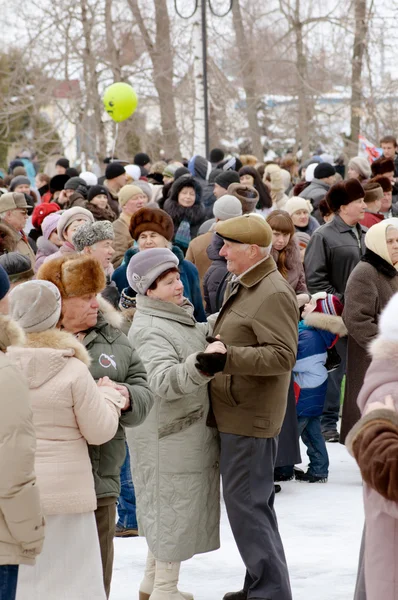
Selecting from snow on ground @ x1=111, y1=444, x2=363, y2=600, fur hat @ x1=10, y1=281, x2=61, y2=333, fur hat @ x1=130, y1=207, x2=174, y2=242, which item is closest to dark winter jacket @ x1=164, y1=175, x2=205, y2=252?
fur hat @ x1=130, y1=207, x2=174, y2=242

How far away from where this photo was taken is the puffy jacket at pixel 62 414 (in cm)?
407

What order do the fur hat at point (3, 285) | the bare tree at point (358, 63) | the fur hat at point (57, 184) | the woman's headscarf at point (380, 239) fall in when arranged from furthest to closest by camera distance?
Answer: the bare tree at point (358, 63)
the fur hat at point (57, 184)
the woman's headscarf at point (380, 239)
the fur hat at point (3, 285)

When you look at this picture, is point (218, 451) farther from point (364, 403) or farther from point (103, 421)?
point (364, 403)

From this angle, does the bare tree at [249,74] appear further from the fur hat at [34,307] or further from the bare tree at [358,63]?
the fur hat at [34,307]

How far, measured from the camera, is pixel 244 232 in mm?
5129

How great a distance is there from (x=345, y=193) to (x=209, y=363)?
3867 millimetres

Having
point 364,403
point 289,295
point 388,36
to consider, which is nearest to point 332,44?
point 388,36

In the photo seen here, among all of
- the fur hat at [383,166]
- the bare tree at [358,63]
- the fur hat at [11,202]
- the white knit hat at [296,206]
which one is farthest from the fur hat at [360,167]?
the bare tree at [358,63]

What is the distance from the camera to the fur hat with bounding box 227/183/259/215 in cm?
891

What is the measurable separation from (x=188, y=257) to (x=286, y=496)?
232 centimetres

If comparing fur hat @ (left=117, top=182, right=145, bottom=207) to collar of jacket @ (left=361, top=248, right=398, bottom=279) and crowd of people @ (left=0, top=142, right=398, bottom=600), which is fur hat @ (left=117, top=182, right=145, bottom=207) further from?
collar of jacket @ (left=361, top=248, right=398, bottom=279)

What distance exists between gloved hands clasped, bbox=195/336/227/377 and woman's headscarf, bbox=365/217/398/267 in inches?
83.0

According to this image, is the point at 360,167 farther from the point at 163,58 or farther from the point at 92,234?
the point at 163,58

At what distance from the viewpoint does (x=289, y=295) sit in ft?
16.7
